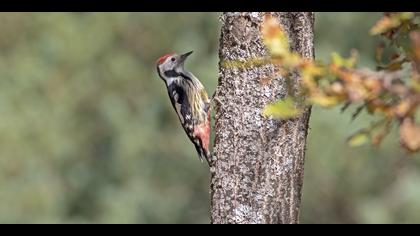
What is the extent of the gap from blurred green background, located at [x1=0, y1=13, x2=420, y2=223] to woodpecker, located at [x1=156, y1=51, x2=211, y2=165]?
29.9ft

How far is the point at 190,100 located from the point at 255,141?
2.36 m

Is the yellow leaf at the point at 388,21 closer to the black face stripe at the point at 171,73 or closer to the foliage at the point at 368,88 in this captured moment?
the foliage at the point at 368,88

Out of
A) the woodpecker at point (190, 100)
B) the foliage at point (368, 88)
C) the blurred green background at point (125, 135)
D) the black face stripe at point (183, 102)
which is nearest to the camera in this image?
the foliage at point (368, 88)

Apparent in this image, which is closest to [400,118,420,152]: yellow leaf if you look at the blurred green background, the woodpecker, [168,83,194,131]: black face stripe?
the woodpecker

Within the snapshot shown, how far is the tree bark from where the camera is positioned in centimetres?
527

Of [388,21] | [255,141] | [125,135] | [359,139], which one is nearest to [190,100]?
[255,141]

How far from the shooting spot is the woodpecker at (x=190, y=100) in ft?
24.4

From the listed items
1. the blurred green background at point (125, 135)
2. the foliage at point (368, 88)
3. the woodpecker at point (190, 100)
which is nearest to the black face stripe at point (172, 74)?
the woodpecker at point (190, 100)

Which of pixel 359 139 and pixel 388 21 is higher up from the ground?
pixel 388 21

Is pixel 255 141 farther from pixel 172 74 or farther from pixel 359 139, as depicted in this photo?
pixel 172 74

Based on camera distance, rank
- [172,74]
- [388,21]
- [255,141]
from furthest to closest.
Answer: [172,74], [255,141], [388,21]

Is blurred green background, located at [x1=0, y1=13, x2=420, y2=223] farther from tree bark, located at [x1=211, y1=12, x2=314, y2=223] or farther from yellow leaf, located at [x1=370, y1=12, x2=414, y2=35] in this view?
yellow leaf, located at [x1=370, y1=12, x2=414, y2=35]

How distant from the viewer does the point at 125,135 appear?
2219cm

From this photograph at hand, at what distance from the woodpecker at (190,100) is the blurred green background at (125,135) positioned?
9119 millimetres
